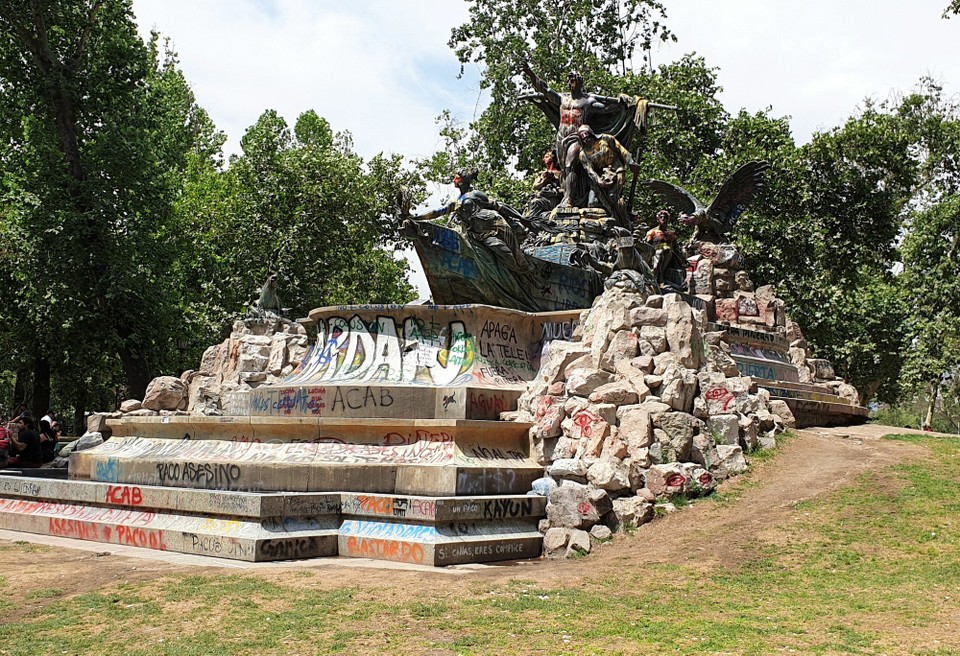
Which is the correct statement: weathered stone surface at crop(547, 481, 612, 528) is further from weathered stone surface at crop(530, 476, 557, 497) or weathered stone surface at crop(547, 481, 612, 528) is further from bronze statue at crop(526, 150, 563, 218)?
bronze statue at crop(526, 150, 563, 218)

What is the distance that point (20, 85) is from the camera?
82.3 feet

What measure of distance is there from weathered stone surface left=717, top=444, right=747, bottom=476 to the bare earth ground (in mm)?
190

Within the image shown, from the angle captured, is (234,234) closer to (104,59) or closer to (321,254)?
(321,254)

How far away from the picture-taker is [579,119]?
19.6 metres

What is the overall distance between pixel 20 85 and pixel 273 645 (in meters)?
23.5

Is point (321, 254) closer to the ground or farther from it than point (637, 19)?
closer to the ground

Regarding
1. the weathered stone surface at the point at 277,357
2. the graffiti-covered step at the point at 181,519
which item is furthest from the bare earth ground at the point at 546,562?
the weathered stone surface at the point at 277,357

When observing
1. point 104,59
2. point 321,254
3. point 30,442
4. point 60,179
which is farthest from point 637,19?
point 30,442

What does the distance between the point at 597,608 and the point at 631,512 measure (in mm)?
3384

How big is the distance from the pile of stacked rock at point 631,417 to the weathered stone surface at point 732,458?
14 mm

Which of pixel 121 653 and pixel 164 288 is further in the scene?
pixel 164 288

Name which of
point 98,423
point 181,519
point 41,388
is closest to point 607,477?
point 181,519

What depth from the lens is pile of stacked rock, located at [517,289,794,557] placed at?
427 inches

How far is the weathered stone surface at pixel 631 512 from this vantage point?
10.6 meters
